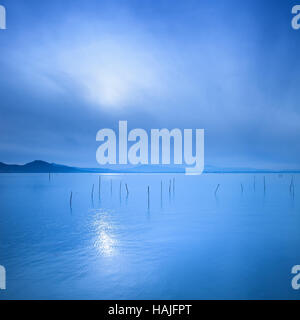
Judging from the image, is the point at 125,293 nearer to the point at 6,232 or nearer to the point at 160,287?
the point at 160,287

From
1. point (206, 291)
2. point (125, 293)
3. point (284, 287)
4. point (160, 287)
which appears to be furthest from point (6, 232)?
point (284, 287)

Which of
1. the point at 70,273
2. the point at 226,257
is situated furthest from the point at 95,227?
the point at 226,257

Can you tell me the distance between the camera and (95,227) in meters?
11.7

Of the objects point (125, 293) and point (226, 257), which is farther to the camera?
point (226, 257)

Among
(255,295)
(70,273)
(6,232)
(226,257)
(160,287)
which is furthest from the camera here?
(6,232)
